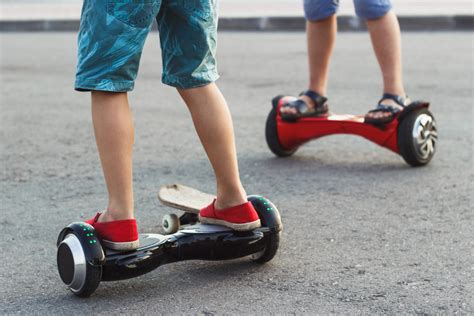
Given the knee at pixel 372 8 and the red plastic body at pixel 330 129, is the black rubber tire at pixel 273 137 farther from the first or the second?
the knee at pixel 372 8

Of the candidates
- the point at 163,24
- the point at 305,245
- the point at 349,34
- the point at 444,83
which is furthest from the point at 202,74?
the point at 349,34

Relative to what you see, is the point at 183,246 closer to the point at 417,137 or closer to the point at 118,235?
the point at 118,235

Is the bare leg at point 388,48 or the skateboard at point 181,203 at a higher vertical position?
the bare leg at point 388,48

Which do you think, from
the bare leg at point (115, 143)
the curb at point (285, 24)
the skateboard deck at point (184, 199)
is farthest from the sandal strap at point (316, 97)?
the curb at point (285, 24)

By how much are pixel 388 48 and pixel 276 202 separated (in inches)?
42.1

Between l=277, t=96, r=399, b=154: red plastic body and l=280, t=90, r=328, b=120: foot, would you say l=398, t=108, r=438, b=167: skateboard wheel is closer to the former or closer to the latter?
l=277, t=96, r=399, b=154: red plastic body

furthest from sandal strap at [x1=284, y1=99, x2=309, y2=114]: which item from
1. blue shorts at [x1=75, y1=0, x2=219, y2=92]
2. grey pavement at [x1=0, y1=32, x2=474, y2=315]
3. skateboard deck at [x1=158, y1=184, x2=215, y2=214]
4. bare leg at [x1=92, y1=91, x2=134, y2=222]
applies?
bare leg at [x1=92, y1=91, x2=134, y2=222]

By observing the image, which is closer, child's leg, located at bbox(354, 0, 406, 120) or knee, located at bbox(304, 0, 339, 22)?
child's leg, located at bbox(354, 0, 406, 120)

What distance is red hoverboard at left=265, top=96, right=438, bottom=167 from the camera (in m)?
4.61

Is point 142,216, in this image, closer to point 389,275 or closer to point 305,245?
point 305,245

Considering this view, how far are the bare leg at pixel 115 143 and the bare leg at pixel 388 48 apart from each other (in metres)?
1.97

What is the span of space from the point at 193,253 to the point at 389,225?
0.93 m

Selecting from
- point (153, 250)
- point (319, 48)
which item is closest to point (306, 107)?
point (319, 48)

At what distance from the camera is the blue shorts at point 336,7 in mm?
4656
